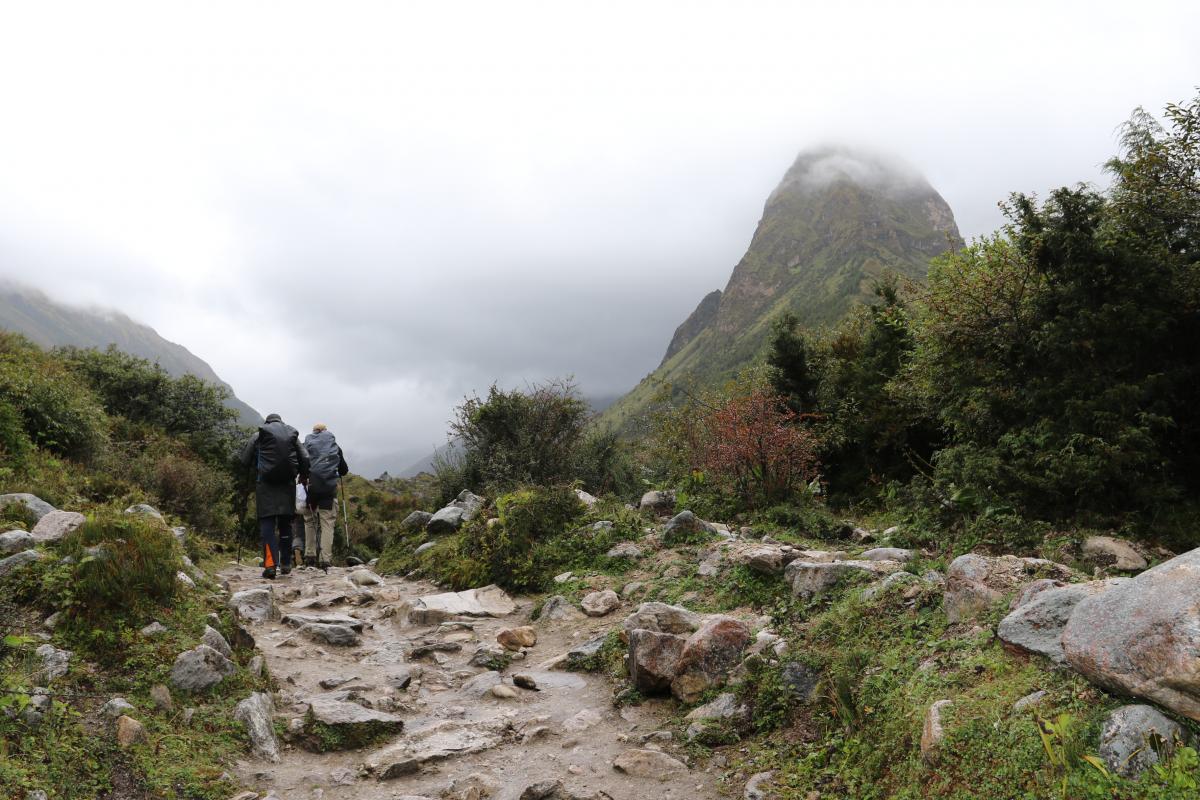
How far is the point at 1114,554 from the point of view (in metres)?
7.67

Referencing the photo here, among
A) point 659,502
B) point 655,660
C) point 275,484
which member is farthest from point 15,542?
point 659,502

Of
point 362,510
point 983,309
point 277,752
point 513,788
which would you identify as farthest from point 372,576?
point 362,510

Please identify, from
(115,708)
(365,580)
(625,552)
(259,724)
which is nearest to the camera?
(115,708)

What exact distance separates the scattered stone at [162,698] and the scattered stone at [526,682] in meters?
2.87

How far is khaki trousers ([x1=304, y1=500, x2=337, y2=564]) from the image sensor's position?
1283 cm

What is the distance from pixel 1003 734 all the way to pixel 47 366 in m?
20.1

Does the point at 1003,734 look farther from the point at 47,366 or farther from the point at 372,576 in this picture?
the point at 47,366

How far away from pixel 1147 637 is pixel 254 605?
8.51 m

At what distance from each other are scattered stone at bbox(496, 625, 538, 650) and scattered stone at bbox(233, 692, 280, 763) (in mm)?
2817

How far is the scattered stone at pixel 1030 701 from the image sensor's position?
3.37 meters

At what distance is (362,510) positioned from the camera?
96.5 ft

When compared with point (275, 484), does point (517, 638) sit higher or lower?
lower

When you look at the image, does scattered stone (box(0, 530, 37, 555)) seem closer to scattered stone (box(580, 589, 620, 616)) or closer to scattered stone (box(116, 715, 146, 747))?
scattered stone (box(116, 715, 146, 747))

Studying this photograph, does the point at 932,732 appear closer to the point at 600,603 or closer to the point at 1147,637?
the point at 1147,637
